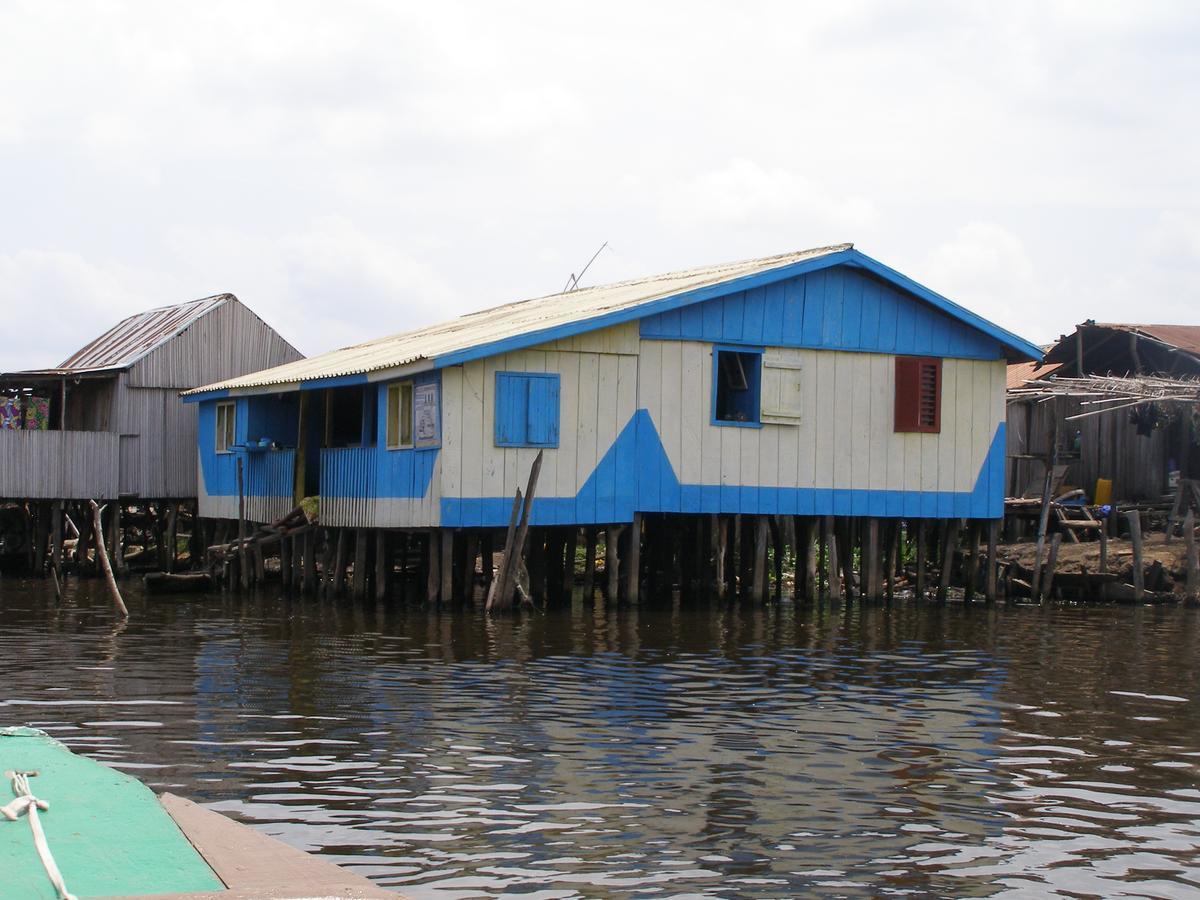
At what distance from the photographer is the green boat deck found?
20.9 ft

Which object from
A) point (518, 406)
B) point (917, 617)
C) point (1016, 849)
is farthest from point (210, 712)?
point (917, 617)

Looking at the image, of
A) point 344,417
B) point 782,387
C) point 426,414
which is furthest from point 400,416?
point 782,387

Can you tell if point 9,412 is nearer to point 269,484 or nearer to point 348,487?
point 269,484

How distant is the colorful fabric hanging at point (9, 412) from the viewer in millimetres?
30719

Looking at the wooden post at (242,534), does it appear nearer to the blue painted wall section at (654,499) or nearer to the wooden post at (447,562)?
the wooden post at (447,562)

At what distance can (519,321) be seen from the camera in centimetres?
2403

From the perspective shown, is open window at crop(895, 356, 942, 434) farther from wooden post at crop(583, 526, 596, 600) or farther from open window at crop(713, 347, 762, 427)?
wooden post at crop(583, 526, 596, 600)

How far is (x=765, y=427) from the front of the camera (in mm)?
22219

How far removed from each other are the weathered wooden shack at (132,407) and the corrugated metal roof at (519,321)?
3.98ft

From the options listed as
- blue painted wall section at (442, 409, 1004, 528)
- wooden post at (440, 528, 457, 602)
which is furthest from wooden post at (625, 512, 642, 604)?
wooden post at (440, 528, 457, 602)

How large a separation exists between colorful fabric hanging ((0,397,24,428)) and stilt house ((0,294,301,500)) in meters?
0.08

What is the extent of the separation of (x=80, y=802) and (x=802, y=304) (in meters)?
16.0

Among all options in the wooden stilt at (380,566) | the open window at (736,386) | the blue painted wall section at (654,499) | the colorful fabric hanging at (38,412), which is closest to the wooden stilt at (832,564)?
the blue painted wall section at (654,499)

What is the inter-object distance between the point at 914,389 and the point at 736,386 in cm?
265
